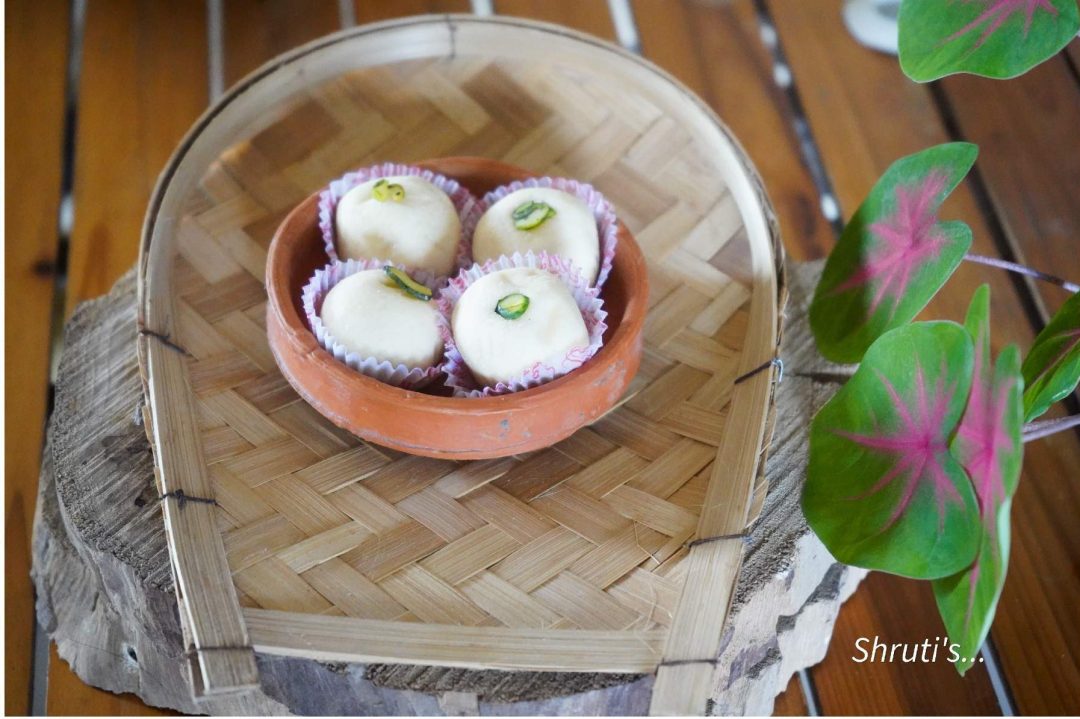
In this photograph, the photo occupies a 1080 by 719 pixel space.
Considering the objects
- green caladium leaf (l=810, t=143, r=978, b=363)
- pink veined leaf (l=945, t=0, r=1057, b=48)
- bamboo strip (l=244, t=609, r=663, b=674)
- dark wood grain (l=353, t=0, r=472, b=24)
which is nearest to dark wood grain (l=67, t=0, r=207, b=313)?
dark wood grain (l=353, t=0, r=472, b=24)

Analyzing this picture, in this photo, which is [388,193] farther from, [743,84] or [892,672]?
[743,84]

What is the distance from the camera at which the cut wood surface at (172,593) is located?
0.83 metres

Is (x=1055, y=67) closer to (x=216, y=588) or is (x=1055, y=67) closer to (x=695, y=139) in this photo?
(x=695, y=139)

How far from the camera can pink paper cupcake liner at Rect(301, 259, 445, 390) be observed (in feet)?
2.86

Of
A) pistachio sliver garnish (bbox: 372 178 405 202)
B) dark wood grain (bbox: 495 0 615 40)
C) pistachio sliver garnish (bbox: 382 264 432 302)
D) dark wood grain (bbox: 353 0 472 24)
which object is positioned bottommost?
pistachio sliver garnish (bbox: 382 264 432 302)

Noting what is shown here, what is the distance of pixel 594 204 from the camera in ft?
3.28

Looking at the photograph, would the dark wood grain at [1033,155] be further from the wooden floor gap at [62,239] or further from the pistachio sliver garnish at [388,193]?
Answer: the wooden floor gap at [62,239]

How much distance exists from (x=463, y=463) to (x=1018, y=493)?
59 centimetres

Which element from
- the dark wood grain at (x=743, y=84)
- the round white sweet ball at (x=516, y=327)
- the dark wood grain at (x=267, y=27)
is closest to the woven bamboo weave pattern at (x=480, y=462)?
the round white sweet ball at (x=516, y=327)

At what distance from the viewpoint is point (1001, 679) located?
102 cm

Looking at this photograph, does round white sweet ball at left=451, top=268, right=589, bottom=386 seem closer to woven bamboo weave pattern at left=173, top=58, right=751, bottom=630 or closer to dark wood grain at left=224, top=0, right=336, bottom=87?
woven bamboo weave pattern at left=173, top=58, right=751, bottom=630

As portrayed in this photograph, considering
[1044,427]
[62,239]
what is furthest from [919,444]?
[62,239]

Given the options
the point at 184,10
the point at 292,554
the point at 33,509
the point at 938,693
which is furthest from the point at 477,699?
the point at 184,10

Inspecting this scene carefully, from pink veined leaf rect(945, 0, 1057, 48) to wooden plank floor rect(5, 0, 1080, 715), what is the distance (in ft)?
1.57
